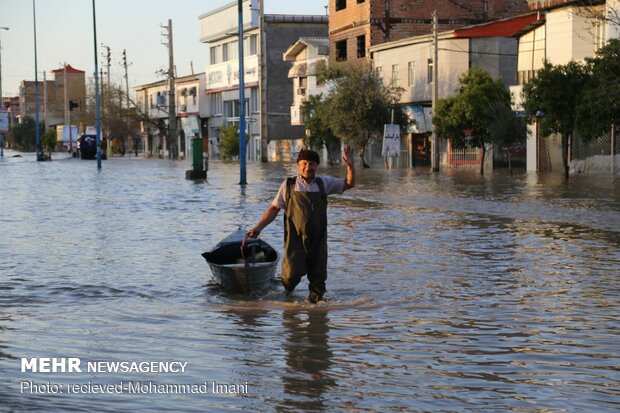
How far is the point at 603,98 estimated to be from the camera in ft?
123

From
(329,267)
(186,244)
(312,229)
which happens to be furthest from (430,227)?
(312,229)

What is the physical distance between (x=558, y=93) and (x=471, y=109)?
11.0 m

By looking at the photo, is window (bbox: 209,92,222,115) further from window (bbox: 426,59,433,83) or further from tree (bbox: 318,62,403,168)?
window (bbox: 426,59,433,83)

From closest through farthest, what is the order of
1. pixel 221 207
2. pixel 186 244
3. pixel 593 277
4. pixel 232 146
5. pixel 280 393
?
pixel 280 393 → pixel 593 277 → pixel 186 244 → pixel 221 207 → pixel 232 146

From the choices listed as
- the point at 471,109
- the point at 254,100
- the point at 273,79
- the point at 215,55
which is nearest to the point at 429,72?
the point at 471,109

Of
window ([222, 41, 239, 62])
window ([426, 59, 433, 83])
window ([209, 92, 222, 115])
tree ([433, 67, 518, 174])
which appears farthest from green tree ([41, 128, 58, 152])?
tree ([433, 67, 518, 174])

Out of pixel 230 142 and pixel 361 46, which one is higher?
pixel 361 46

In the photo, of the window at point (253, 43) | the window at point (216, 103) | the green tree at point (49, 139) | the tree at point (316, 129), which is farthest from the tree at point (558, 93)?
the green tree at point (49, 139)

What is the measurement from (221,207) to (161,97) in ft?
292

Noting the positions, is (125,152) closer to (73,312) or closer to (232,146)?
(232,146)

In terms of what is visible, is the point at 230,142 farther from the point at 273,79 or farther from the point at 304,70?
the point at 304,70

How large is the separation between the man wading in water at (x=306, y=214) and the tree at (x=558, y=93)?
3127 centimetres

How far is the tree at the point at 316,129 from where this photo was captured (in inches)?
2776

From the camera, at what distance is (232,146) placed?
3494 inches
